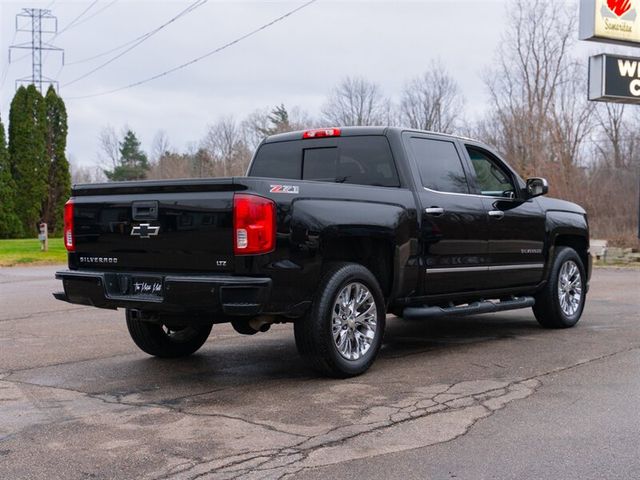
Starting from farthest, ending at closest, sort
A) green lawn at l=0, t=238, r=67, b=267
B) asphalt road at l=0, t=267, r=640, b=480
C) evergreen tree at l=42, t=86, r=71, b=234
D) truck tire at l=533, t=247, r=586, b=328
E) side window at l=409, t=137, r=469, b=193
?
evergreen tree at l=42, t=86, r=71, b=234 → green lawn at l=0, t=238, r=67, b=267 → truck tire at l=533, t=247, r=586, b=328 → side window at l=409, t=137, r=469, b=193 → asphalt road at l=0, t=267, r=640, b=480

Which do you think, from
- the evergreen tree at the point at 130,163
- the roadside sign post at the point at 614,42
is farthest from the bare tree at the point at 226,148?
the roadside sign post at the point at 614,42

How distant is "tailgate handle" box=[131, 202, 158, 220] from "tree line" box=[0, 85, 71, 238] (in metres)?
34.1

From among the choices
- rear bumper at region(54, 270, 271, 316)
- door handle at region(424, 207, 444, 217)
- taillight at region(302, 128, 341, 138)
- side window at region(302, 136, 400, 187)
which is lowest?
rear bumper at region(54, 270, 271, 316)

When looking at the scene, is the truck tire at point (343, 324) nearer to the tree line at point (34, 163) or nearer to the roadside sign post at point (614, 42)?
the roadside sign post at point (614, 42)

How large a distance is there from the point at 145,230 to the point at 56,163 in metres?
37.3

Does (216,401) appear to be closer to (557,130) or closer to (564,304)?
(564,304)

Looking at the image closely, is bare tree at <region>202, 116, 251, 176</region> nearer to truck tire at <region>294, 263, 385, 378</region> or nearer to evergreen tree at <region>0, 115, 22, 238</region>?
evergreen tree at <region>0, 115, 22, 238</region>

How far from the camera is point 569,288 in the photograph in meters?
9.00

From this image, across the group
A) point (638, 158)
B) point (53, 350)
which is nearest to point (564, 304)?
point (53, 350)

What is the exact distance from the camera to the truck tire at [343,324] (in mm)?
5863

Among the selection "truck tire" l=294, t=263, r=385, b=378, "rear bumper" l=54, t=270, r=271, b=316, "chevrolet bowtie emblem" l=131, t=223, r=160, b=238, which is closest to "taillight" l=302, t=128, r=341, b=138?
"truck tire" l=294, t=263, r=385, b=378

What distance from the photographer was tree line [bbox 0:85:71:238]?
38.7 meters

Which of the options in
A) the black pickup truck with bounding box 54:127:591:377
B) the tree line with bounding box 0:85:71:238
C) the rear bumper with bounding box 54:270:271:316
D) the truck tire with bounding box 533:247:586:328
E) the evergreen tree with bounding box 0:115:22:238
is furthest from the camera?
the tree line with bounding box 0:85:71:238

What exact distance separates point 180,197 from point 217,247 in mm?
501
